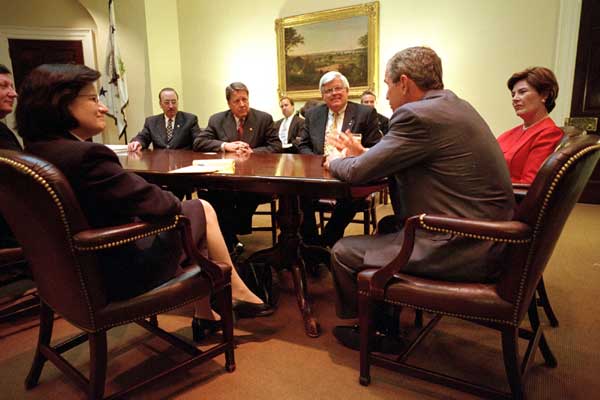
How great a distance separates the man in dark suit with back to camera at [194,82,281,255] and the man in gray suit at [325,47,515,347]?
1.45 metres

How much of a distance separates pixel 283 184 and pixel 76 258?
2.72ft

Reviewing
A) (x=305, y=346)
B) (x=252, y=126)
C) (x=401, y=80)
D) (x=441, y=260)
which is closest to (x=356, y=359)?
(x=305, y=346)

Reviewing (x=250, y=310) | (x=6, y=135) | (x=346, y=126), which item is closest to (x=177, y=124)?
(x=346, y=126)

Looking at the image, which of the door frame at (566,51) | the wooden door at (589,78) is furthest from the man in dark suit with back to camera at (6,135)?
the wooden door at (589,78)

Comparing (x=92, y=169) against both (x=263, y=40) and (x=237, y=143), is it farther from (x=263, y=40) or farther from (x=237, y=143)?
(x=263, y=40)

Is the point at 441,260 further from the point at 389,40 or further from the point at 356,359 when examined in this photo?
the point at 389,40

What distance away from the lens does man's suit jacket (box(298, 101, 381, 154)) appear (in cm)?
298

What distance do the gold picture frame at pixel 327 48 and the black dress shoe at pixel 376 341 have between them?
402 centimetres

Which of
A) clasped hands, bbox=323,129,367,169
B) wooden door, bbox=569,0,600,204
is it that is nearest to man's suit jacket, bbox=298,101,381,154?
clasped hands, bbox=323,129,367,169

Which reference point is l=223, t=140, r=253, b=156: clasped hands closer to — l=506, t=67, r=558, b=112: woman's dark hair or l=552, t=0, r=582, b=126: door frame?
l=506, t=67, r=558, b=112: woman's dark hair

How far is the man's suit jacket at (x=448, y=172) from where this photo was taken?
4.64 ft

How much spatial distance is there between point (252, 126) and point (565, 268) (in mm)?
2496

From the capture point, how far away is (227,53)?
6.34 metres

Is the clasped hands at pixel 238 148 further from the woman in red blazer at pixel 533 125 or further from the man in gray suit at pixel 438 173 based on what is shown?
the woman in red blazer at pixel 533 125
